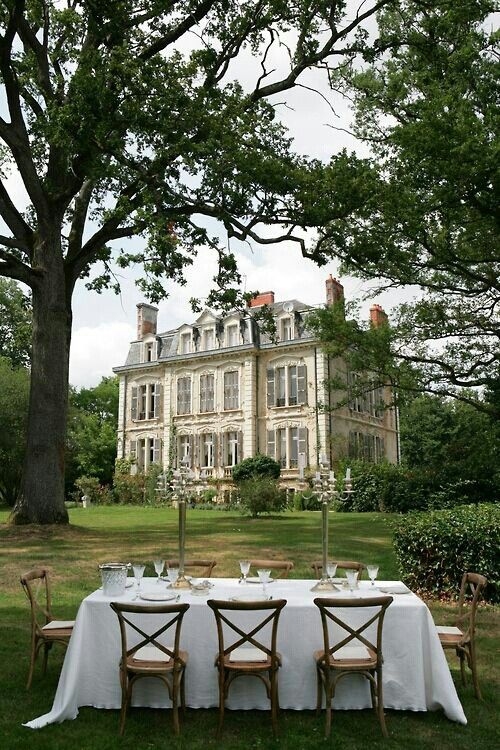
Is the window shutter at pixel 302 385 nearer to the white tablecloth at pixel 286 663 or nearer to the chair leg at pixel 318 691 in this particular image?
the white tablecloth at pixel 286 663

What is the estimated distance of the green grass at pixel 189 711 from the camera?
16.0ft

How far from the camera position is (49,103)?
45.8 feet

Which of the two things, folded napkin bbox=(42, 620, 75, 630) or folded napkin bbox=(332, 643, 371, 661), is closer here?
folded napkin bbox=(332, 643, 371, 661)

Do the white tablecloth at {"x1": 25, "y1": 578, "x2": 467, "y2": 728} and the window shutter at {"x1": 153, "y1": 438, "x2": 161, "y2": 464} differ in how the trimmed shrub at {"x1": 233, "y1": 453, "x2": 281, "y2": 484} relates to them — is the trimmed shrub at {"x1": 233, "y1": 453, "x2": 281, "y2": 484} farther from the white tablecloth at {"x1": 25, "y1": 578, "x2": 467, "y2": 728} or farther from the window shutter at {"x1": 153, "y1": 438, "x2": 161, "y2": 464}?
the white tablecloth at {"x1": 25, "y1": 578, "x2": 467, "y2": 728}

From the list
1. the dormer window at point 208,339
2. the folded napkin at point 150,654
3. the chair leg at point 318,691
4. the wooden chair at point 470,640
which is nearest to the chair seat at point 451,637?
the wooden chair at point 470,640

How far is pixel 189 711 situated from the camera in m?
5.44

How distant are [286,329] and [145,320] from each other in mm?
10597

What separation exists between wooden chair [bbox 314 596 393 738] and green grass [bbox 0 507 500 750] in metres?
0.20

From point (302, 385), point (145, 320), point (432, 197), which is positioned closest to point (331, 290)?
point (302, 385)

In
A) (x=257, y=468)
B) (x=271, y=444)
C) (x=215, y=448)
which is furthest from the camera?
(x=215, y=448)

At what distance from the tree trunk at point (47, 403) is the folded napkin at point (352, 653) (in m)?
11.1

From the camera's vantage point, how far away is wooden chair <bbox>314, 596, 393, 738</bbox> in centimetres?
502

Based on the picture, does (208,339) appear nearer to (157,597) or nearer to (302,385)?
(302,385)

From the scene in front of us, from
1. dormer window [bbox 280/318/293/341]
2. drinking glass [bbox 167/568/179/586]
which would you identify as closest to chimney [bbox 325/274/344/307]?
dormer window [bbox 280/318/293/341]
